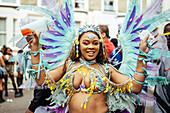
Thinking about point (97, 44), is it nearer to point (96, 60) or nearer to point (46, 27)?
point (96, 60)

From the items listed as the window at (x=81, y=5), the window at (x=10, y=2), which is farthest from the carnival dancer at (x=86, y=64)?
the window at (x=81, y=5)

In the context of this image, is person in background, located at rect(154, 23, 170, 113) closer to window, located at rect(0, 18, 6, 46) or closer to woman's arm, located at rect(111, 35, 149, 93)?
woman's arm, located at rect(111, 35, 149, 93)

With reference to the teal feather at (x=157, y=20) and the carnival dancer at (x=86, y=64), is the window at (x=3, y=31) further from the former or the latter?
the teal feather at (x=157, y=20)

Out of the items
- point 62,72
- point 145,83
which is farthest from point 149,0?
point 62,72

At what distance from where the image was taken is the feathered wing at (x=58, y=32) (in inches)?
89.4

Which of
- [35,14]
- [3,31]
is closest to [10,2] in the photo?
[35,14]

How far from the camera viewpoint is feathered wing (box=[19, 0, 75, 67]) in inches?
89.4

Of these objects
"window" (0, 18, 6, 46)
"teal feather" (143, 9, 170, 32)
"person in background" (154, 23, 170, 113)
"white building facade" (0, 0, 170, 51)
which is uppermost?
"white building facade" (0, 0, 170, 51)

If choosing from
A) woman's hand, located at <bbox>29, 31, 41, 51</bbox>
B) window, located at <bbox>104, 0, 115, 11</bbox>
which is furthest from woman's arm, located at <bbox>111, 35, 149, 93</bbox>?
window, located at <bbox>104, 0, 115, 11</bbox>

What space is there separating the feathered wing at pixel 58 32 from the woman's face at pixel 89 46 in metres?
0.21

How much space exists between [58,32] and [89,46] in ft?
1.35

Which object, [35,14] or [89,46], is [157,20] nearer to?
[89,46]

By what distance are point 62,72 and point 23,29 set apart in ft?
2.03

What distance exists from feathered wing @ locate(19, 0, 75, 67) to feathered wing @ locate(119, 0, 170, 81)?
0.60 m
